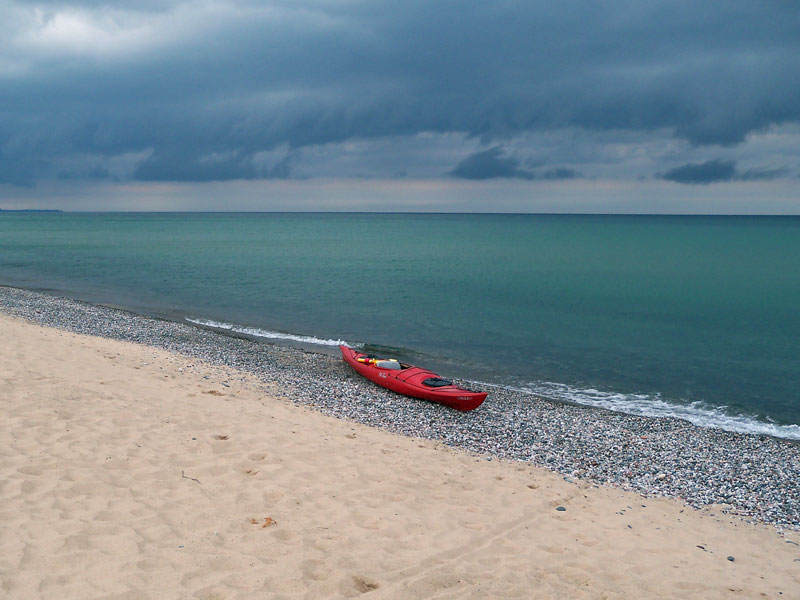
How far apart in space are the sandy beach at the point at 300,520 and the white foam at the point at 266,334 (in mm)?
16083

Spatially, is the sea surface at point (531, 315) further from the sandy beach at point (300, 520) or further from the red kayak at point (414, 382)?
the sandy beach at point (300, 520)

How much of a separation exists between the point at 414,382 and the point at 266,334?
1537 centimetres

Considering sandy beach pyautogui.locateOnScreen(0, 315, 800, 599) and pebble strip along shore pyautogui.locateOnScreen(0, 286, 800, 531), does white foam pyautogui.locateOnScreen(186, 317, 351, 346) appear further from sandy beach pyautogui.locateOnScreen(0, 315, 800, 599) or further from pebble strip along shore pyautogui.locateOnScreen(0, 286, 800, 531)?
sandy beach pyautogui.locateOnScreen(0, 315, 800, 599)

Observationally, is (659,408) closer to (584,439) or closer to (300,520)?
(584,439)

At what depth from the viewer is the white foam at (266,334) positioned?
3125cm

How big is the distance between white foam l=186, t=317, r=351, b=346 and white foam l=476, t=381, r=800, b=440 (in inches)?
469

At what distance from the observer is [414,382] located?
20.2 m

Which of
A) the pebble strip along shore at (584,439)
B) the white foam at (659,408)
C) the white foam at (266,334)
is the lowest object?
the white foam at (659,408)

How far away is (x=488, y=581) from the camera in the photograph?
7.95m

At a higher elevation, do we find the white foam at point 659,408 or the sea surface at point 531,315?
the sea surface at point 531,315

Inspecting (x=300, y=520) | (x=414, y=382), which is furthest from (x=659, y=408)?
(x=300, y=520)

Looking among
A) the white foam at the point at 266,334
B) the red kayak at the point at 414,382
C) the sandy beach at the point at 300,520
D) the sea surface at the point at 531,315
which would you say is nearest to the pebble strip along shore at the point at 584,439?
the red kayak at the point at 414,382

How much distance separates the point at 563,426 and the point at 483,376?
8057 mm

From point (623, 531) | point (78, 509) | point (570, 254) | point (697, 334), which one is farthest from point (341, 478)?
point (570, 254)
